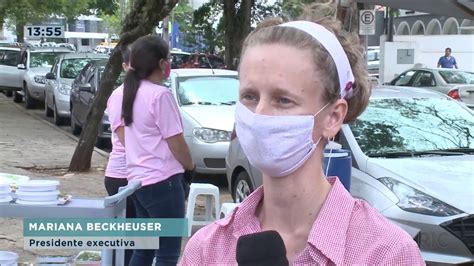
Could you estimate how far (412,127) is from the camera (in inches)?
272

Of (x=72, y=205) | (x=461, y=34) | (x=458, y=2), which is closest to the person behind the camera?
(x=72, y=205)

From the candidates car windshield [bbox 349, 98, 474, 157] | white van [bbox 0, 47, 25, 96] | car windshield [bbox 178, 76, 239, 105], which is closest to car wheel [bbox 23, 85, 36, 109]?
white van [bbox 0, 47, 25, 96]

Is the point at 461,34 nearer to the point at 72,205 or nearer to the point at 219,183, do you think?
the point at 219,183

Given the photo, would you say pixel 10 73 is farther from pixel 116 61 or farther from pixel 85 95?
pixel 116 61

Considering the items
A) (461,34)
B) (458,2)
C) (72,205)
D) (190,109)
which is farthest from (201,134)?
(461,34)

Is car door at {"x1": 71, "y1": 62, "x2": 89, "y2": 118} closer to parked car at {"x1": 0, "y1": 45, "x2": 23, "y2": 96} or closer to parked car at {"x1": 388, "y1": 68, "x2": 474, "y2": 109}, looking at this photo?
parked car at {"x1": 0, "y1": 45, "x2": 23, "y2": 96}

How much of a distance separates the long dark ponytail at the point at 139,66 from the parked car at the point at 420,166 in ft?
4.55

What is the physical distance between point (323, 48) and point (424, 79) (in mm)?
20221

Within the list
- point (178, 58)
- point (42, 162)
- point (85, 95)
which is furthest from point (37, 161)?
point (178, 58)

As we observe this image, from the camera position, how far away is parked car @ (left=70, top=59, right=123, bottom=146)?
1428cm

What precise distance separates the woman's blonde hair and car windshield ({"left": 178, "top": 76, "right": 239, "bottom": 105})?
29.4 feet

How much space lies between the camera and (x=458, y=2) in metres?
5.49

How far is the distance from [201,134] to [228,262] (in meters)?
8.38

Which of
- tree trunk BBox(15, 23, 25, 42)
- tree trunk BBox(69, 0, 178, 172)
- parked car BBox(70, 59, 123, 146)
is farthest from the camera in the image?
tree trunk BBox(15, 23, 25, 42)
